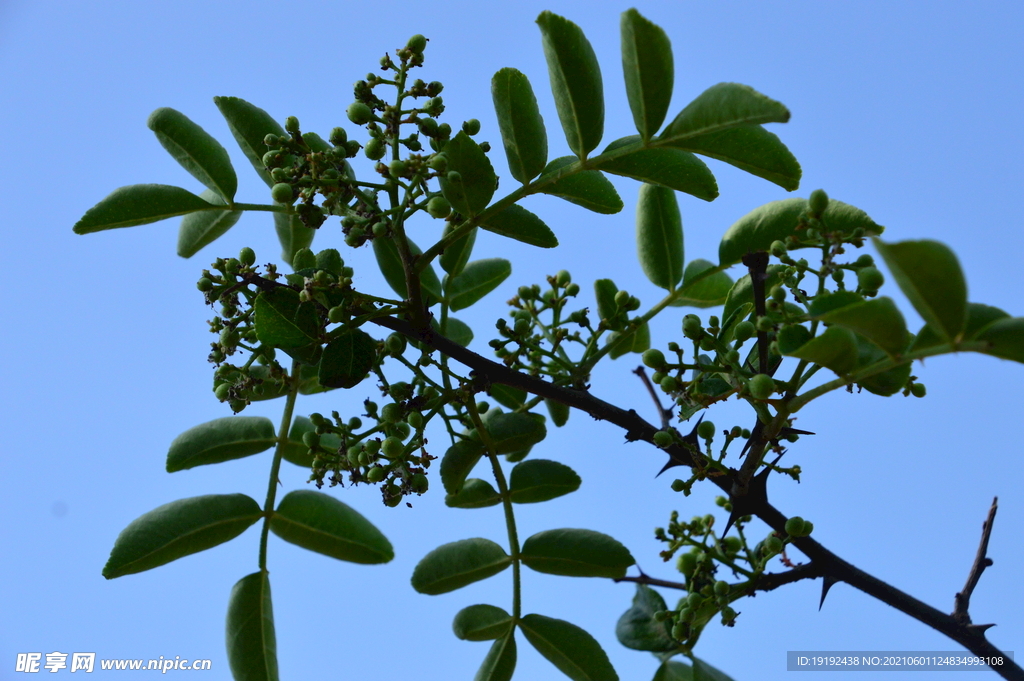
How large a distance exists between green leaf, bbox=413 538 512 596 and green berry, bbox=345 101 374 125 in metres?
1.43

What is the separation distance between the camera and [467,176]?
1.86 m

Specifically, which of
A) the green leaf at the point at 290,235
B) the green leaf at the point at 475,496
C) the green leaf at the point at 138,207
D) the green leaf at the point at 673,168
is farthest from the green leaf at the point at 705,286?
the green leaf at the point at 138,207

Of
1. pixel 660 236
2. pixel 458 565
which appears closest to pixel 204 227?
pixel 458 565

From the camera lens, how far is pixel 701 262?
8.82 feet

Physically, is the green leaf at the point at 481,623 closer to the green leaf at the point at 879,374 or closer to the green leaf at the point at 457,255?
the green leaf at the point at 457,255

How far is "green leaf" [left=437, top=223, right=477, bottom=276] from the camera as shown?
2.53 m

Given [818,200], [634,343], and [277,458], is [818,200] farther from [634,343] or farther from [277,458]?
[277,458]

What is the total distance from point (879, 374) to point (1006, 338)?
A: 1.15ft

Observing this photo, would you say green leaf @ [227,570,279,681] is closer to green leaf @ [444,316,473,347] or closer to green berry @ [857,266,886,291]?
green leaf @ [444,316,473,347]

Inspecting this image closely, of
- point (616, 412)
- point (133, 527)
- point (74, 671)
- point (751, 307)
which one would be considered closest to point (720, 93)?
point (751, 307)

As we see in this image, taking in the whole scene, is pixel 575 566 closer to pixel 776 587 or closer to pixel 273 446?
pixel 776 587

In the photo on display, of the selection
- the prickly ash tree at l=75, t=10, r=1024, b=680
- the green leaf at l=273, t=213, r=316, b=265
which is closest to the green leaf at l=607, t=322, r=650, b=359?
the prickly ash tree at l=75, t=10, r=1024, b=680

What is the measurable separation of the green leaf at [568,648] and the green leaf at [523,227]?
1.32 m

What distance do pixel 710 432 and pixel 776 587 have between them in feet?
1.63
